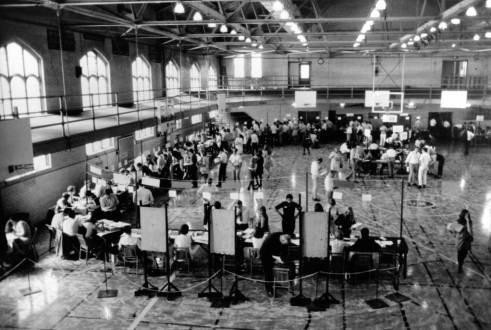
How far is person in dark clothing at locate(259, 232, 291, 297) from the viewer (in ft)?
31.8

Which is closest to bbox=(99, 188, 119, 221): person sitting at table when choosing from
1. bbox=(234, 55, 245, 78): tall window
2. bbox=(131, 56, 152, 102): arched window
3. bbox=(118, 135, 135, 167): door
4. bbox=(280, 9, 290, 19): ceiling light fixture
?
bbox=(118, 135, 135, 167): door

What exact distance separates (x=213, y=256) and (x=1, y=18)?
30.0 feet

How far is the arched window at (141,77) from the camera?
76.1ft

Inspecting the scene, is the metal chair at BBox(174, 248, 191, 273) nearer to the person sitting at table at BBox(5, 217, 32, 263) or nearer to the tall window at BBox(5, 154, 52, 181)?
the person sitting at table at BBox(5, 217, 32, 263)

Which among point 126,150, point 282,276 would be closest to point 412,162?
point 282,276

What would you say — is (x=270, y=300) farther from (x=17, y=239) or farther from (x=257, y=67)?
(x=257, y=67)

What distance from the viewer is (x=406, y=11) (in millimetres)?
30422

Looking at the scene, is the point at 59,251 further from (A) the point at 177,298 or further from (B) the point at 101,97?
(B) the point at 101,97

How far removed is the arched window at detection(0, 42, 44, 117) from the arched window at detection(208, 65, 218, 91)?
69.4 ft

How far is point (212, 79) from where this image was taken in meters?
36.4

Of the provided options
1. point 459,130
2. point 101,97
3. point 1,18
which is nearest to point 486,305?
point 1,18

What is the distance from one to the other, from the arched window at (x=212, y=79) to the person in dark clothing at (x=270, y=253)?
89.5 ft

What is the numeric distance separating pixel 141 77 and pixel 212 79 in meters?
12.8

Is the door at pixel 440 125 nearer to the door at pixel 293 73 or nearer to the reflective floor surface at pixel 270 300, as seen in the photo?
the door at pixel 293 73
